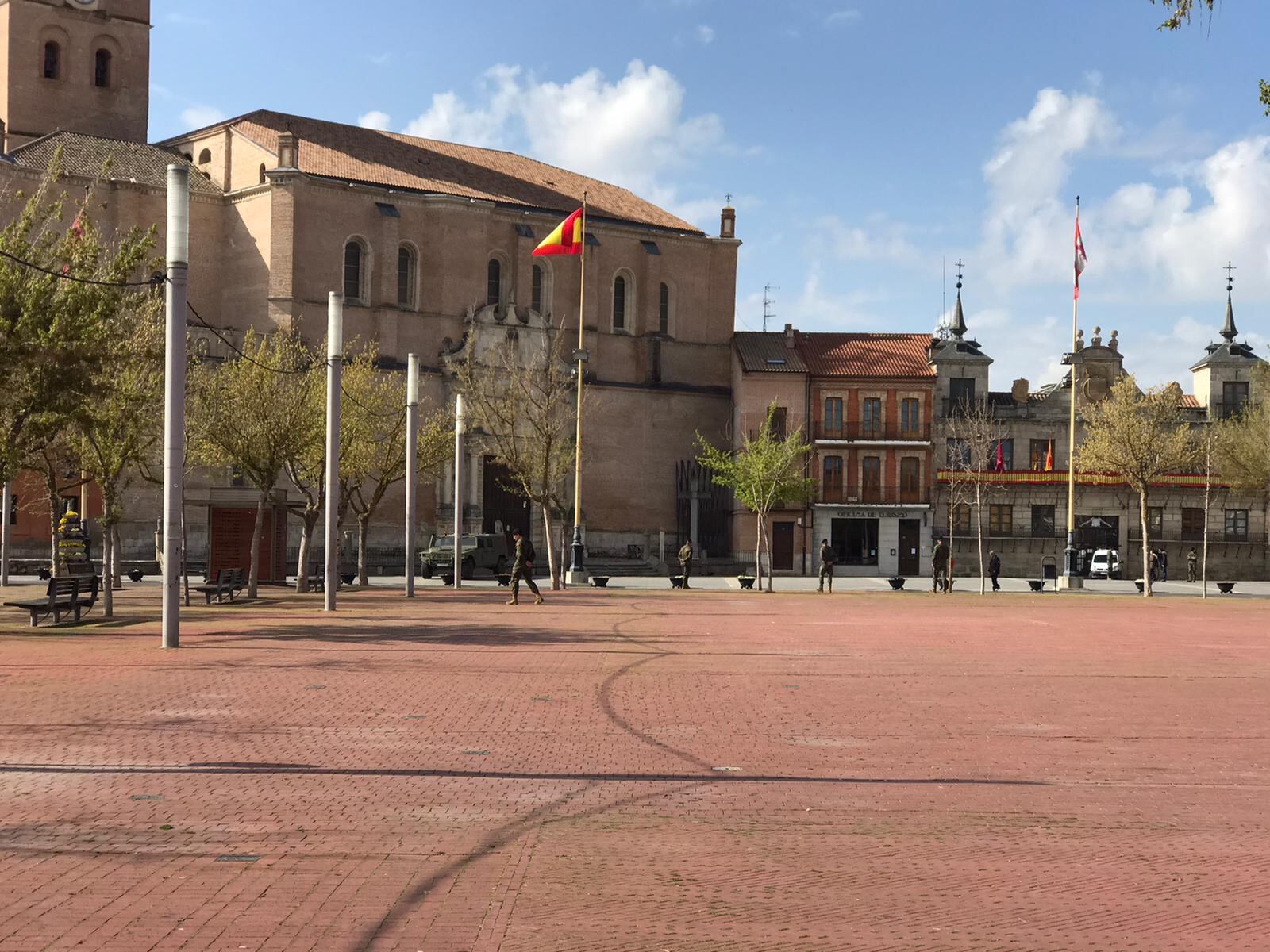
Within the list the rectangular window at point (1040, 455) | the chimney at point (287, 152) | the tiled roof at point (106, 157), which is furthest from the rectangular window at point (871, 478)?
the tiled roof at point (106, 157)

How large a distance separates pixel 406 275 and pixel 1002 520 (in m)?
30.5

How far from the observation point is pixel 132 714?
13.3 metres

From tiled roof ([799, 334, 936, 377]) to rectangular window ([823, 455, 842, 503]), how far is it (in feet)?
13.8

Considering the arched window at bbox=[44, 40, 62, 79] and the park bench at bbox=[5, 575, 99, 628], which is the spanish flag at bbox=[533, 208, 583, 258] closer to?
the park bench at bbox=[5, 575, 99, 628]

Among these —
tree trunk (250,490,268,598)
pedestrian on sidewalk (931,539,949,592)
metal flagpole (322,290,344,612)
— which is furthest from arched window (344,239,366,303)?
metal flagpole (322,290,344,612)

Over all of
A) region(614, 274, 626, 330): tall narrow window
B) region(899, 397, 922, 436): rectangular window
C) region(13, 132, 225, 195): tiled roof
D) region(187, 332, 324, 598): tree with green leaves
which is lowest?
region(187, 332, 324, 598): tree with green leaves

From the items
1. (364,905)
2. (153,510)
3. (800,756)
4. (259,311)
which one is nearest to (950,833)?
(800,756)

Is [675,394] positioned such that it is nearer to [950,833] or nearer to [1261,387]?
[1261,387]

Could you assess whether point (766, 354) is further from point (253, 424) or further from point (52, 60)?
point (253, 424)

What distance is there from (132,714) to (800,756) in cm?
620

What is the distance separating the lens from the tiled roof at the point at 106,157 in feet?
195

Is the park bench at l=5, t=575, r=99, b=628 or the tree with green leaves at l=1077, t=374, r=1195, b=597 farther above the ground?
the tree with green leaves at l=1077, t=374, r=1195, b=597

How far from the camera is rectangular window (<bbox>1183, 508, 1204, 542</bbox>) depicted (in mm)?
69875

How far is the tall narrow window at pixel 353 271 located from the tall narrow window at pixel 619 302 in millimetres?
13393
